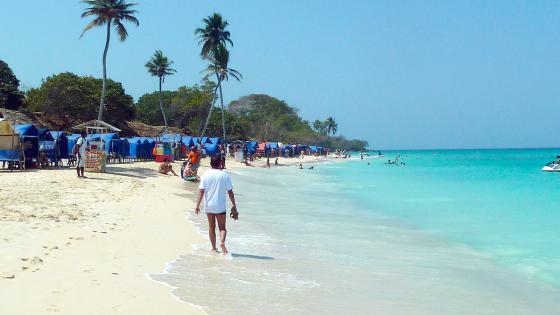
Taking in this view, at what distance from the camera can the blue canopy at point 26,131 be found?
62.9 ft

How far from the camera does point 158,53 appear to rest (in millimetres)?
51781

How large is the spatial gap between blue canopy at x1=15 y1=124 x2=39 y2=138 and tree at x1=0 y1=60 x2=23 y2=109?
23.2m

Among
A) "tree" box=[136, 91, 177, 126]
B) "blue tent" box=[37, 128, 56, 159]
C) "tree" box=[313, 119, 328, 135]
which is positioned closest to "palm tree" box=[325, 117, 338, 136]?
"tree" box=[313, 119, 328, 135]

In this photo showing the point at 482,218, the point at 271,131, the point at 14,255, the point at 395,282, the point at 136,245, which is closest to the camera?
the point at 14,255

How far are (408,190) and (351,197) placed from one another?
6.03m

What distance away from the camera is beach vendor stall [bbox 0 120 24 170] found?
18.3 meters

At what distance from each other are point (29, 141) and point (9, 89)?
2579cm

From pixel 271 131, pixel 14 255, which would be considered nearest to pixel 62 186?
pixel 14 255

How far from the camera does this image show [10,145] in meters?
18.4

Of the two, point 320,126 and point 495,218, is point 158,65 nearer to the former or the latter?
point 495,218

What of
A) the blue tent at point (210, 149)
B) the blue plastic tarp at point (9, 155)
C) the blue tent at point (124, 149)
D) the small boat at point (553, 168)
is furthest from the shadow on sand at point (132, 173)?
the small boat at point (553, 168)

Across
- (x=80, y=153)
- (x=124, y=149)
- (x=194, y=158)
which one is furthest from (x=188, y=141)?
(x=80, y=153)

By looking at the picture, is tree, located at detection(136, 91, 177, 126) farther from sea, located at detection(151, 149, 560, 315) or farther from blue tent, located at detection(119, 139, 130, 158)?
sea, located at detection(151, 149, 560, 315)

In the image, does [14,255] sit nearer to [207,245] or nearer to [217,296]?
[217,296]
